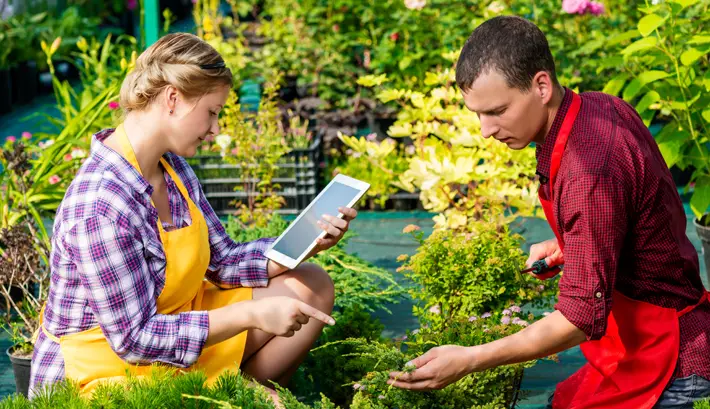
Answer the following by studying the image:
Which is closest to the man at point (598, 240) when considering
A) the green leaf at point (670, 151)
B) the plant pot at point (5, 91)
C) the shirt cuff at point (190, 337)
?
the shirt cuff at point (190, 337)

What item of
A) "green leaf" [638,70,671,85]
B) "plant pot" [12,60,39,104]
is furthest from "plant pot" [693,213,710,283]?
"plant pot" [12,60,39,104]

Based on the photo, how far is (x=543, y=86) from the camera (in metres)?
2.37

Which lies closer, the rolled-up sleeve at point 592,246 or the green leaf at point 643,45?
the rolled-up sleeve at point 592,246

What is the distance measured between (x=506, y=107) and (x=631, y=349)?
72 centimetres

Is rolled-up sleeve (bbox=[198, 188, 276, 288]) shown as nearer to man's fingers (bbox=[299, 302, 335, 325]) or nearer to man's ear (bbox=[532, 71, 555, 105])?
man's fingers (bbox=[299, 302, 335, 325])

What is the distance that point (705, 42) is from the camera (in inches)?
163

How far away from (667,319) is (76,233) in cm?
156

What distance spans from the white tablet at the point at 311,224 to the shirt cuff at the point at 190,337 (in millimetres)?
395

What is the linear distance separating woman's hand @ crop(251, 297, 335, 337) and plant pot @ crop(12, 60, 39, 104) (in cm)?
719

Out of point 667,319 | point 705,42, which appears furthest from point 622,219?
point 705,42

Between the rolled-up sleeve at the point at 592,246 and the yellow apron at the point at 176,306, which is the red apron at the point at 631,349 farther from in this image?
the yellow apron at the point at 176,306

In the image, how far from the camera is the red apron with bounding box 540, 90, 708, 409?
8.09 ft

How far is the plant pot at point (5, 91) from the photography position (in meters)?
8.77

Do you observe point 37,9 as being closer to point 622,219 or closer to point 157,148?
point 157,148
